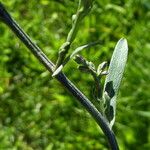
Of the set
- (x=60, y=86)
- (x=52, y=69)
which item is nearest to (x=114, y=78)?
(x=52, y=69)

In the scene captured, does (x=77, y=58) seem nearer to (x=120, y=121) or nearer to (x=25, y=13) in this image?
(x=120, y=121)

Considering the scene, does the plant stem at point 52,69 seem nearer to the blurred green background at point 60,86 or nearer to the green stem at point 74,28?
the green stem at point 74,28

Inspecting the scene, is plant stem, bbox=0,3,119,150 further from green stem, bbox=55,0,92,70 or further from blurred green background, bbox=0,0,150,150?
blurred green background, bbox=0,0,150,150

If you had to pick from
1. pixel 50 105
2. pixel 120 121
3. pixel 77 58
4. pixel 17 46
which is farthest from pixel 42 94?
pixel 77 58

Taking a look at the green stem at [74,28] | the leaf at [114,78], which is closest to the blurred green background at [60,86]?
the leaf at [114,78]

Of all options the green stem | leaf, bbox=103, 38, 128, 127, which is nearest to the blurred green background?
leaf, bbox=103, 38, 128, 127

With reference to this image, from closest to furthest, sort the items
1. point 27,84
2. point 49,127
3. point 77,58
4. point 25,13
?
point 77,58
point 49,127
point 27,84
point 25,13

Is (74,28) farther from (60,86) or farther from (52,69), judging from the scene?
(60,86)
